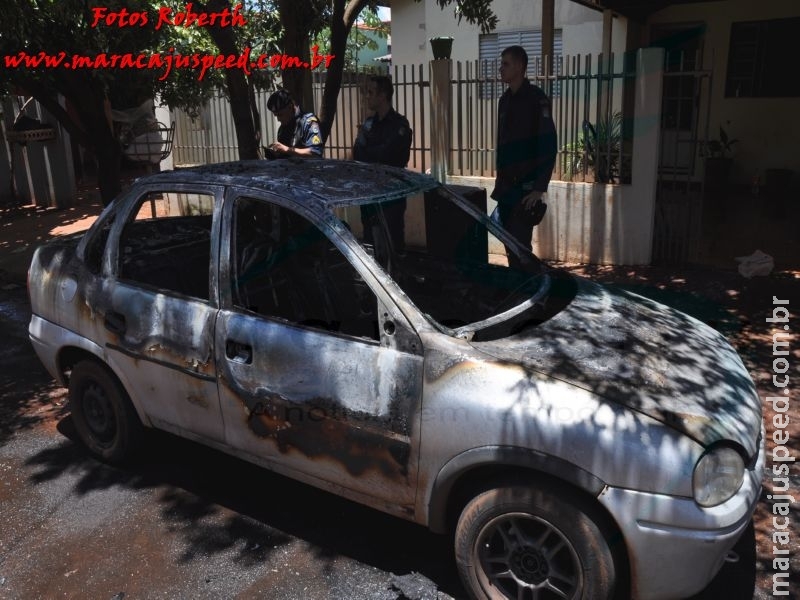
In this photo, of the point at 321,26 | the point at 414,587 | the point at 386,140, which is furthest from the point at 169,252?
the point at 321,26

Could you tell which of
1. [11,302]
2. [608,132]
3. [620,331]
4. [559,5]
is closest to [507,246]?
[620,331]

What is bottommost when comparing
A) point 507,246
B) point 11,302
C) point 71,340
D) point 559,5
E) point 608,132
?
point 11,302

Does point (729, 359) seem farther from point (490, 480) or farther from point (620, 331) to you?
point (490, 480)

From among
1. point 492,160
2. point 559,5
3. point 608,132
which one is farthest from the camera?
point 559,5

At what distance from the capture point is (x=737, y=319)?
6273 mm

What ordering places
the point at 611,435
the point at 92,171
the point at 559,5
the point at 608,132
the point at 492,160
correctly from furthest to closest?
the point at 92,171
the point at 559,5
the point at 492,160
the point at 608,132
the point at 611,435

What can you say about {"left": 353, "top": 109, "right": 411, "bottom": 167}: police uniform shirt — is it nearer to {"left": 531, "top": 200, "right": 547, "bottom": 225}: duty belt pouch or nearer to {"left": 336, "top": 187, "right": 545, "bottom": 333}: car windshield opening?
{"left": 531, "top": 200, "right": 547, "bottom": 225}: duty belt pouch

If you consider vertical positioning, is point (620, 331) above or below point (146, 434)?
above

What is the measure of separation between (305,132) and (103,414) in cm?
302

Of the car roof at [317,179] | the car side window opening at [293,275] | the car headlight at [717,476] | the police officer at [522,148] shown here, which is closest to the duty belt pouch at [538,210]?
the police officer at [522,148]

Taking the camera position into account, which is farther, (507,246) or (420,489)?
(507,246)

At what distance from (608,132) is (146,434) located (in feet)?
18.7

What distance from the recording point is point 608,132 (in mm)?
7832

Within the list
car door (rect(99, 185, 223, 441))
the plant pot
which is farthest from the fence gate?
car door (rect(99, 185, 223, 441))
